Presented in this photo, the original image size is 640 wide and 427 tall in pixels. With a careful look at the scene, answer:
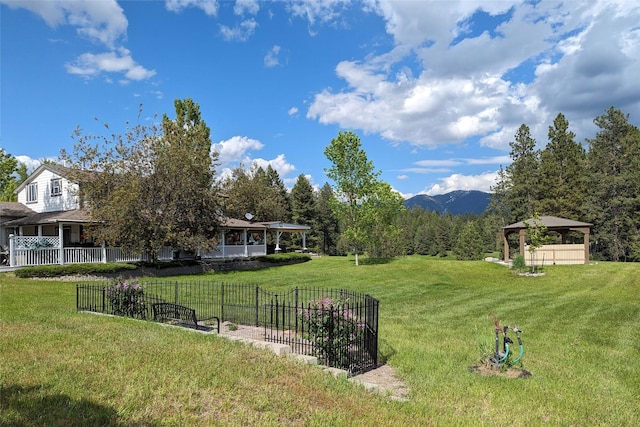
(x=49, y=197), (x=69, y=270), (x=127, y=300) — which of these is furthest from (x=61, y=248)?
(x=127, y=300)

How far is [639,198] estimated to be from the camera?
126 feet

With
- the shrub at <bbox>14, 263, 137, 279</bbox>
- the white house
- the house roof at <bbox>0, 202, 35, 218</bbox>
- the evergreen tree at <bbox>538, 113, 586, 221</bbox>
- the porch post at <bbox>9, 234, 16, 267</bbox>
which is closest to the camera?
the shrub at <bbox>14, 263, 137, 279</bbox>

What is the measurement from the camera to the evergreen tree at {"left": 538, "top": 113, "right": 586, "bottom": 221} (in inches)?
1706

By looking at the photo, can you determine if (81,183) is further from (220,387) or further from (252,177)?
(252,177)

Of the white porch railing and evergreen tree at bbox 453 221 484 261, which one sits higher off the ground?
the white porch railing

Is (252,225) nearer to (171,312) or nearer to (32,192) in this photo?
(32,192)

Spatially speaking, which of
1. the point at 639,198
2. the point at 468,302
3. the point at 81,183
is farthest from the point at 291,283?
the point at 639,198

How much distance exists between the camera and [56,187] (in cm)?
2755

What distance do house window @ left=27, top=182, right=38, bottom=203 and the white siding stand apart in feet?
0.68

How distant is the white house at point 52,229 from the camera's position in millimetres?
21547

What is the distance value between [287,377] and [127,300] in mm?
6498

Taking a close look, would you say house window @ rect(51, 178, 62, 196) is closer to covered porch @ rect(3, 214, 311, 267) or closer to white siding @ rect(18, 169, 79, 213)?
white siding @ rect(18, 169, 79, 213)

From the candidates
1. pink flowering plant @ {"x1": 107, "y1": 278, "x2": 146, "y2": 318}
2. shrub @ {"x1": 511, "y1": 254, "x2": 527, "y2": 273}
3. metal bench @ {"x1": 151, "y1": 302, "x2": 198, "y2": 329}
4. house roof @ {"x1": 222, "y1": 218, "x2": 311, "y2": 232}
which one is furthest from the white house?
shrub @ {"x1": 511, "y1": 254, "x2": 527, "y2": 273}

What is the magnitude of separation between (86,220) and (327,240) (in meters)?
43.1
